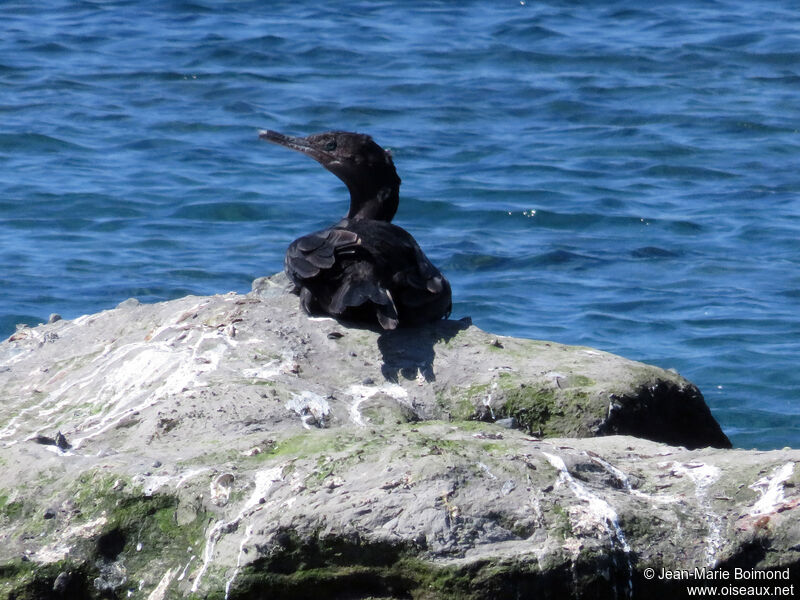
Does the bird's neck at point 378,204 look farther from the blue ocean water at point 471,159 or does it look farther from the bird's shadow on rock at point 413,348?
the blue ocean water at point 471,159

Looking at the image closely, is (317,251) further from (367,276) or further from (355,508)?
(355,508)

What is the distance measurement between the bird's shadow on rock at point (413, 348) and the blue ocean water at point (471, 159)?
2380mm

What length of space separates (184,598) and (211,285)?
5.65 metres

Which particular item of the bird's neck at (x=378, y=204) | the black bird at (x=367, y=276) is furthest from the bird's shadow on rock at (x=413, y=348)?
the bird's neck at (x=378, y=204)

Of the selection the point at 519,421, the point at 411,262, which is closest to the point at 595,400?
the point at 519,421

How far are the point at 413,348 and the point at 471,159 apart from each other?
23.0ft

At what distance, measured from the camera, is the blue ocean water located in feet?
29.2

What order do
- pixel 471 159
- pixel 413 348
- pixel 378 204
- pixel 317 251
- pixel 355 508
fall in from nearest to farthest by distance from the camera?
1. pixel 355 508
2. pixel 413 348
3. pixel 317 251
4. pixel 378 204
5. pixel 471 159

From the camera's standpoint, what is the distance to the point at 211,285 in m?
9.09

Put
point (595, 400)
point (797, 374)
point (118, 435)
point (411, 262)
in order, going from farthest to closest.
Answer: point (797, 374) < point (411, 262) < point (595, 400) < point (118, 435)

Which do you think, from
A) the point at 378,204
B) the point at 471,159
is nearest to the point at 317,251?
the point at 378,204

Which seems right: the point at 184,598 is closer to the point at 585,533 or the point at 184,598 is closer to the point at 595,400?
the point at 585,533

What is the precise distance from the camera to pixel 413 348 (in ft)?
17.2

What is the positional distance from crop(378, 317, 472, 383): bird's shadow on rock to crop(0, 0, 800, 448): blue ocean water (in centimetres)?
238
